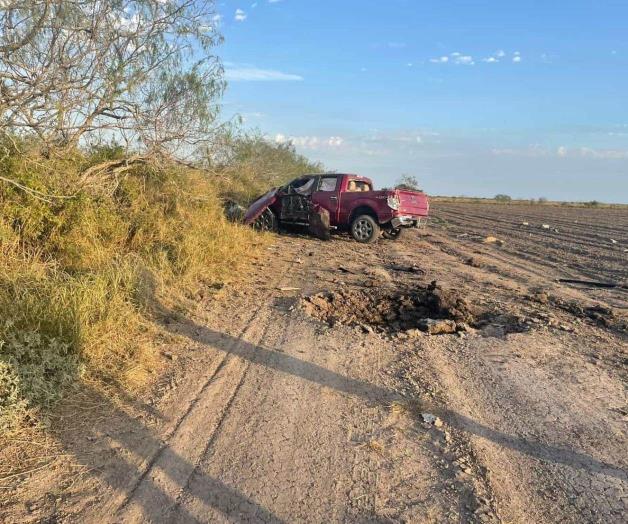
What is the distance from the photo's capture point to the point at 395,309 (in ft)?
22.9

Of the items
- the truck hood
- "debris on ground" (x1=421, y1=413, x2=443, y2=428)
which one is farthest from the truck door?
"debris on ground" (x1=421, y1=413, x2=443, y2=428)

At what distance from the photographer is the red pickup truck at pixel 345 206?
44.1 feet

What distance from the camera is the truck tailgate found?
1338 centimetres

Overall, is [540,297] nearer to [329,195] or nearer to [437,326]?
[437,326]

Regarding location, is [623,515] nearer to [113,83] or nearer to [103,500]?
[103,500]

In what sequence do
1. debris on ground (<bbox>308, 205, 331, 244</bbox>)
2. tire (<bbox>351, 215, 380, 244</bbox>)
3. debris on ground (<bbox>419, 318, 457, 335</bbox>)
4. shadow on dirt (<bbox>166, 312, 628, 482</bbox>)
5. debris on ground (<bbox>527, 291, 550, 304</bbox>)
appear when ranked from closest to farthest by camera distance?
shadow on dirt (<bbox>166, 312, 628, 482</bbox>), debris on ground (<bbox>419, 318, 457, 335</bbox>), debris on ground (<bbox>527, 291, 550, 304</bbox>), tire (<bbox>351, 215, 380, 244</bbox>), debris on ground (<bbox>308, 205, 331, 244</bbox>)

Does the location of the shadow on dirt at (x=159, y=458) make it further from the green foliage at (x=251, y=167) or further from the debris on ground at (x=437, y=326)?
the green foliage at (x=251, y=167)

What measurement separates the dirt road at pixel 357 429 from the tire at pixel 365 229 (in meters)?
7.17

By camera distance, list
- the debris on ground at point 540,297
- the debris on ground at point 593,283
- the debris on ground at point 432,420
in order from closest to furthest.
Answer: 1. the debris on ground at point 432,420
2. the debris on ground at point 540,297
3. the debris on ground at point 593,283

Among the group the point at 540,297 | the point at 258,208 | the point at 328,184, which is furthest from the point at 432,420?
the point at 258,208

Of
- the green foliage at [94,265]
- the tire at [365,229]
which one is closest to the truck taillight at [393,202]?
the tire at [365,229]

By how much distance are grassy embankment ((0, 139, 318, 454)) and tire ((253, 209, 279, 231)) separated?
1617mm

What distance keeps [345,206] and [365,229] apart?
2.77 ft

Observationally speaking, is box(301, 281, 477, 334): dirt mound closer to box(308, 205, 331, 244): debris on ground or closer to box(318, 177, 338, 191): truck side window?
box(308, 205, 331, 244): debris on ground
